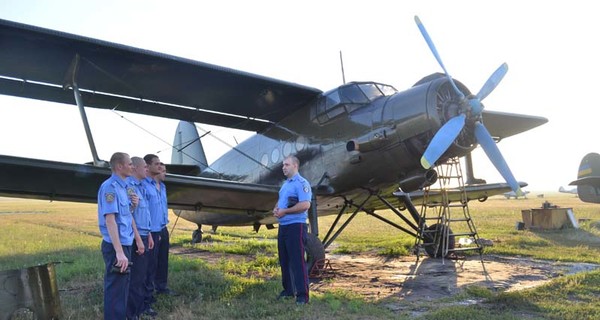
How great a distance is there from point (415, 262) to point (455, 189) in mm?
2993

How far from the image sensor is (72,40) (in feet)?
24.3

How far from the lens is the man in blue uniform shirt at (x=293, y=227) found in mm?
5633

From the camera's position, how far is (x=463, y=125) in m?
7.21

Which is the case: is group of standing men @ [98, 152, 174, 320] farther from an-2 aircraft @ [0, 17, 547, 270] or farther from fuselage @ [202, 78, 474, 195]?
fuselage @ [202, 78, 474, 195]

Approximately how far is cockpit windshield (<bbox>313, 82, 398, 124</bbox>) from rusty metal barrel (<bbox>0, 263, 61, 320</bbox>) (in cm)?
555

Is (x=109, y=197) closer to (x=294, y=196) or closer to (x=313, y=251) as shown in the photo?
(x=294, y=196)

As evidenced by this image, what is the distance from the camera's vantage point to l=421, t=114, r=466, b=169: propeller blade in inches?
274

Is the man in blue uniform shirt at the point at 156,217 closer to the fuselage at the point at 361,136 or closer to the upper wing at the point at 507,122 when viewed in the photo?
the fuselage at the point at 361,136

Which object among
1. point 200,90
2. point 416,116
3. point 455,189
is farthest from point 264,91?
point 455,189

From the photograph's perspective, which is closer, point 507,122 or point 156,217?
point 156,217

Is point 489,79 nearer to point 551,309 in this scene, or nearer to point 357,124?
point 357,124

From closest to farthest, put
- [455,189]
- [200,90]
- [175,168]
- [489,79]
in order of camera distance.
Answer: [489,79] < [200,90] < [455,189] < [175,168]

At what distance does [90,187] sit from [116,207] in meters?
3.80

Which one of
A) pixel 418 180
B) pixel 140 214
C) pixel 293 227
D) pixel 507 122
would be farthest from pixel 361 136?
pixel 507 122
